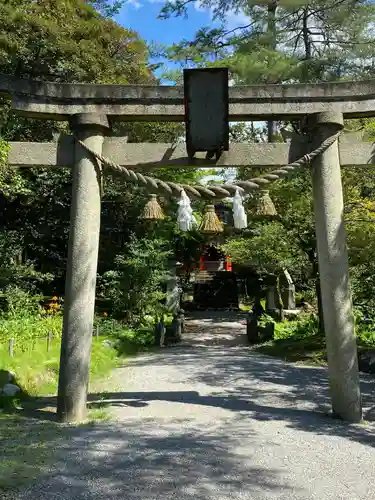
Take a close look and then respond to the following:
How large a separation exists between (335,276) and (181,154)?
2.45m

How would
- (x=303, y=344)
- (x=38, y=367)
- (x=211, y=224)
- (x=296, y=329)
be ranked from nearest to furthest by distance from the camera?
1. (x=211, y=224)
2. (x=38, y=367)
3. (x=303, y=344)
4. (x=296, y=329)

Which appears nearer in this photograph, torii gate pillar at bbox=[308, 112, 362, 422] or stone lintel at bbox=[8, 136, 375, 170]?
torii gate pillar at bbox=[308, 112, 362, 422]

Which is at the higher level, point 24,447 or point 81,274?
point 81,274

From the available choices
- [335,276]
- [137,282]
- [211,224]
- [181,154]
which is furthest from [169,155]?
[137,282]

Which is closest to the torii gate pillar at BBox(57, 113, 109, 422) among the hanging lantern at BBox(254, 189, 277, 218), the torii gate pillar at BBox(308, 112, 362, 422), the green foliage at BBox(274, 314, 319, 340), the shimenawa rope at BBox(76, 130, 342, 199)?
the shimenawa rope at BBox(76, 130, 342, 199)

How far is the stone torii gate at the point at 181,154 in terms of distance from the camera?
5156 millimetres

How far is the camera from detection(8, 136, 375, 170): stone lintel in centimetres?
546

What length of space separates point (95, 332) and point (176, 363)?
362 cm

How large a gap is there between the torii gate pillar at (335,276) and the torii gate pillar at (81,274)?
9.15 ft

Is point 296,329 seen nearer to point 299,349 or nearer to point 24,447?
point 299,349

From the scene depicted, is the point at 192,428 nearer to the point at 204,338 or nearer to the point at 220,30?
the point at 204,338

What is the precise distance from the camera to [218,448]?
4.13m

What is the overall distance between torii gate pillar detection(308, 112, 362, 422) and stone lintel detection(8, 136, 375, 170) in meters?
0.36

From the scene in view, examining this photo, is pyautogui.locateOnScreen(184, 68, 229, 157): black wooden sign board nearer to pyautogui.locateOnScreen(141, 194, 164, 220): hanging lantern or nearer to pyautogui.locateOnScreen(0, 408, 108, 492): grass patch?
pyautogui.locateOnScreen(141, 194, 164, 220): hanging lantern
